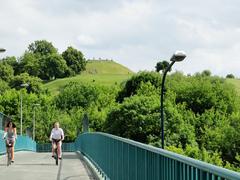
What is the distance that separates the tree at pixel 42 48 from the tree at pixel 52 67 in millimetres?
11618

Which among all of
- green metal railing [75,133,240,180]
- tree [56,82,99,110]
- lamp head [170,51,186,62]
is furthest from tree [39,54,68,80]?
green metal railing [75,133,240,180]

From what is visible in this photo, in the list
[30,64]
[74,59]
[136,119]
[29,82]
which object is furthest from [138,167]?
[74,59]

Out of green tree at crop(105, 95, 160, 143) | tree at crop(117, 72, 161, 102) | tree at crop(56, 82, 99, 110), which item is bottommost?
green tree at crop(105, 95, 160, 143)

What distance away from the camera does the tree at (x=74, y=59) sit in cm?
17088

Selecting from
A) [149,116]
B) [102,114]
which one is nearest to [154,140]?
[149,116]

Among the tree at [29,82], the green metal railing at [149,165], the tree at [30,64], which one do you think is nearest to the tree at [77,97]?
the tree at [29,82]

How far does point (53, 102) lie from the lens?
121188mm

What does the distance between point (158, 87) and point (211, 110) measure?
933 cm

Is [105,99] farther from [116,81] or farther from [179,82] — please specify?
[116,81]

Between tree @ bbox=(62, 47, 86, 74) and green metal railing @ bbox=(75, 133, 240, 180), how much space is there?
517 ft

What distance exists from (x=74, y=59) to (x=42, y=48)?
693 inches

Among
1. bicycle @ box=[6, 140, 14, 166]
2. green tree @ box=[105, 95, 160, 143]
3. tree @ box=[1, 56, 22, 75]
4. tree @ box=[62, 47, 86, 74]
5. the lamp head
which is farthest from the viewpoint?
tree @ box=[1, 56, 22, 75]

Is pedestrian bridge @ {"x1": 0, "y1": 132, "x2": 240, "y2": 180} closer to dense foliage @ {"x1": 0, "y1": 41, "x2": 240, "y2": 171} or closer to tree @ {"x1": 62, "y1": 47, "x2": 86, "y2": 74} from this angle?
dense foliage @ {"x1": 0, "y1": 41, "x2": 240, "y2": 171}

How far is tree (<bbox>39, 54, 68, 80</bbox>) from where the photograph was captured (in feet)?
540
